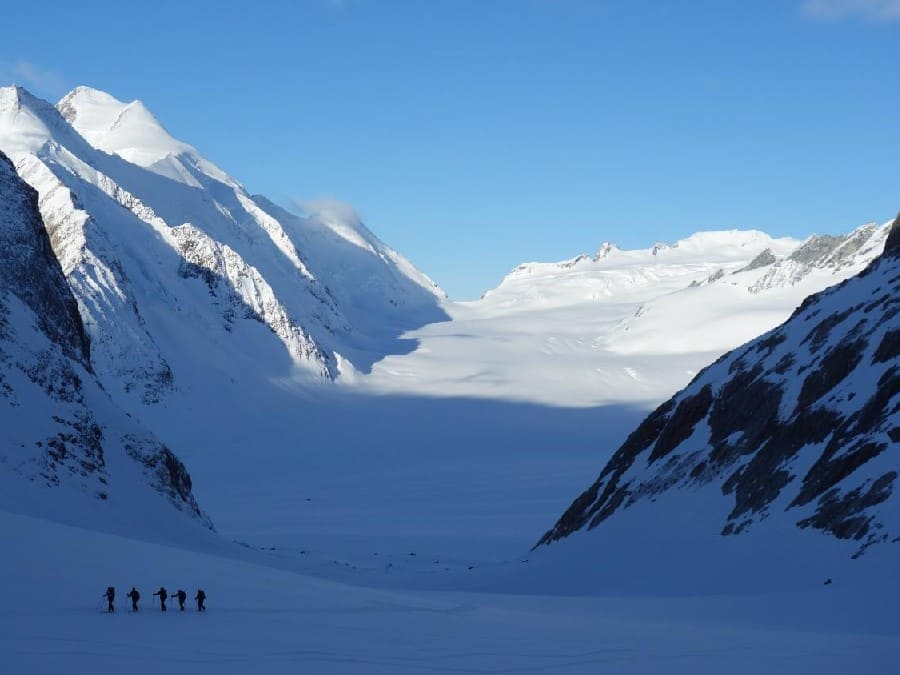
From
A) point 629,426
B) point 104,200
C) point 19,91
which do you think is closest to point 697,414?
point 629,426

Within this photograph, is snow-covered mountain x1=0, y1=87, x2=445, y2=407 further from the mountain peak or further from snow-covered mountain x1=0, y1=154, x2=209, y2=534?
snow-covered mountain x1=0, y1=154, x2=209, y2=534

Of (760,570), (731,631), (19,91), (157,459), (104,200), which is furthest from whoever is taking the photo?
(19,91)

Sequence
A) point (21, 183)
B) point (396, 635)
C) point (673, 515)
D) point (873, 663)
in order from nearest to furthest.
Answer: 1. point (873, 663)
2. point (396, 635)
3. point (673, 515)
4. point (21, 183)

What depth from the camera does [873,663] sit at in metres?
15.9

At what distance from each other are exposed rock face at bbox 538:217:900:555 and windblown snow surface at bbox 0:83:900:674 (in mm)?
1824

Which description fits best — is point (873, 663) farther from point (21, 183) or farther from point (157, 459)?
point (21, 183)

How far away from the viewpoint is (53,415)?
43344 millimetres

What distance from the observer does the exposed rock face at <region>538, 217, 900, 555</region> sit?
2676 centimetres

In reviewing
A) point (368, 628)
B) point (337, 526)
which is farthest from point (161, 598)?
point (337, 526)

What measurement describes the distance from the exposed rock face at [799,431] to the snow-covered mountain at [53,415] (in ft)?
62.7

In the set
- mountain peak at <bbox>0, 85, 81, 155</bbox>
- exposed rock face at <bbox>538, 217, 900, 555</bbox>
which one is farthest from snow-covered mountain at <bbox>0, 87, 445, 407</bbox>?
exposed rock face at <bbox>538, 217, 900, 555</bbox>

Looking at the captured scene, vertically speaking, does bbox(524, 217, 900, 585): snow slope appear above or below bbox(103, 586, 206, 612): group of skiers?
above

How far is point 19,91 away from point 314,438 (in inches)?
4010

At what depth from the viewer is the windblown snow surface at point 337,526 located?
17047 millimetres
